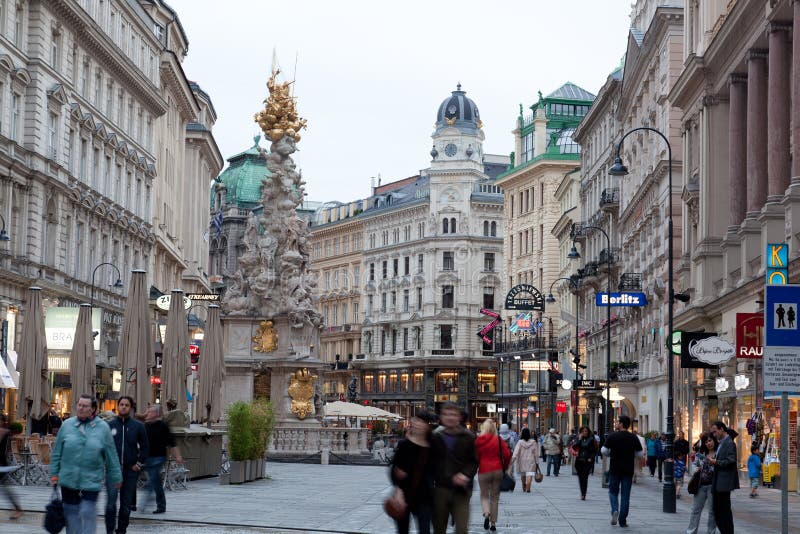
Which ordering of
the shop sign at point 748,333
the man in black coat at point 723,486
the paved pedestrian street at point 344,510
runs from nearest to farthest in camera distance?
the man in black coat at point 723,486
the paved pedestrian street at point 344,510
the shop sign at point 748,333

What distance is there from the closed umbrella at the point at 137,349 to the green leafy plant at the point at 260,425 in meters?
2.92

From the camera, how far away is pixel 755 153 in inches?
1619

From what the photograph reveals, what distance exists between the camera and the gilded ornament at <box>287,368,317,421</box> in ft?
159

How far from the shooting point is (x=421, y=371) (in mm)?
136125

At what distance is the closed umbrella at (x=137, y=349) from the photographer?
3359cm

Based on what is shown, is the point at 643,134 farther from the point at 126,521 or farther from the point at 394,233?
the point at 394,233

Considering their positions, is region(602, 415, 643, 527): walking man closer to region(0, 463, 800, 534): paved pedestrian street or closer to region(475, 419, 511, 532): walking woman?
region(0, 463, 800, 534): paved pedestrian street

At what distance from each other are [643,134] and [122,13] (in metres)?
24.9

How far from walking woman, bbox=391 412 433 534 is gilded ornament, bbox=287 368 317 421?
33770 mm

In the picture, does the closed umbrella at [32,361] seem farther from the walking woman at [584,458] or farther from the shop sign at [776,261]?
the shop sign at [776,261]

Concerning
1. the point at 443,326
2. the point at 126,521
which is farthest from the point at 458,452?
the point at 443,326

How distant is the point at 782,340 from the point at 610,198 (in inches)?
2495

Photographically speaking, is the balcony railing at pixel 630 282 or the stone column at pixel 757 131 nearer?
the stone column at pixel 757 131

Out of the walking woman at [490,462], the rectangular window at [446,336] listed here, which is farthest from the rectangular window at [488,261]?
the walking woman at [490,462]
